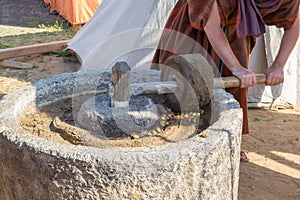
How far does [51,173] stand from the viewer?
148 cm

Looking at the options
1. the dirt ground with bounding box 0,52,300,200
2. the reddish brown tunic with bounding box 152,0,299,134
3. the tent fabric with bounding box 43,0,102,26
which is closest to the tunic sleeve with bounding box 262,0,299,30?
the reddish brown tunic with bounding box 152,0,299,134

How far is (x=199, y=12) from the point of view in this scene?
91.6 inches

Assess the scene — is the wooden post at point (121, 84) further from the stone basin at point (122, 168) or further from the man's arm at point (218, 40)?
the man's arm at point (218, 40)

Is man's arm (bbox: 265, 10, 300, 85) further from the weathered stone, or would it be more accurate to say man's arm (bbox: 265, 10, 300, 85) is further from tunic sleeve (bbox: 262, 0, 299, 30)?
the weathered stone

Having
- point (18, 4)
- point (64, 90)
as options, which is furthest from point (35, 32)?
point (64, 90)

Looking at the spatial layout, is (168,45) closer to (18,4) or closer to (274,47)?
(274,47)

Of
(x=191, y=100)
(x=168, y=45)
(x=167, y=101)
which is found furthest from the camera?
(x=168, y=45)

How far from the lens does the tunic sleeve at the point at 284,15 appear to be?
2412mm

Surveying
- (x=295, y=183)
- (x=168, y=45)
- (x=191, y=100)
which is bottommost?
(x=295, y=183)

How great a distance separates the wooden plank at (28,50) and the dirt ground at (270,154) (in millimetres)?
550

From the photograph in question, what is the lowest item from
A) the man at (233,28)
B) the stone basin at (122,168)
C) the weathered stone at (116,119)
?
the stone basin at (122,168)

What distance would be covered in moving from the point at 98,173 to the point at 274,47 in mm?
2987

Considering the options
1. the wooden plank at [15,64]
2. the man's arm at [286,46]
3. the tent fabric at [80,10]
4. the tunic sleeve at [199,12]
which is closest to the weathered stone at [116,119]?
the tunic sleeve at [199,12]

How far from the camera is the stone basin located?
1.43 metres
